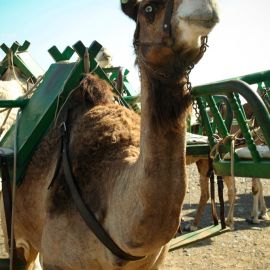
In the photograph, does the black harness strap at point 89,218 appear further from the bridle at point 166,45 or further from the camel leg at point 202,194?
the camel leg at point 202,194

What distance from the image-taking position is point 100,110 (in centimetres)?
334

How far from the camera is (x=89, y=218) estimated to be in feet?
8.70

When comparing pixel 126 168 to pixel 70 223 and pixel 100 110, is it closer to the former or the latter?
pixel 70 223

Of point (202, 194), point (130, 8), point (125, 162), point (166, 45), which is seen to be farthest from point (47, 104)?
point (202, 194)

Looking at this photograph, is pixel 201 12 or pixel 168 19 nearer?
pixel 201 12

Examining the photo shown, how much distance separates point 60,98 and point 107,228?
1.19 meters

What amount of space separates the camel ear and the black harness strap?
1.09 meters

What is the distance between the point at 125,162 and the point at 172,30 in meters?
1.00

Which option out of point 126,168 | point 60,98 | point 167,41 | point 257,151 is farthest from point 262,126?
A: point 60,98

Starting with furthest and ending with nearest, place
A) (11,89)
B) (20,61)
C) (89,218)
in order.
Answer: (20,61) → (11,89) → (89,218)

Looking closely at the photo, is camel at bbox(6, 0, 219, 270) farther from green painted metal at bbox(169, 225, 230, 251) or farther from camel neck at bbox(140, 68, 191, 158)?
green painted metal at bbox(169, 225, 230, 251)

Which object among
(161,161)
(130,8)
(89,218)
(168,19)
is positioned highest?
(130,8)

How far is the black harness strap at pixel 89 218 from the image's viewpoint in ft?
8.31

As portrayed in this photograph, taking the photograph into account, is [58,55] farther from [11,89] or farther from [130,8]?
[130,8]
